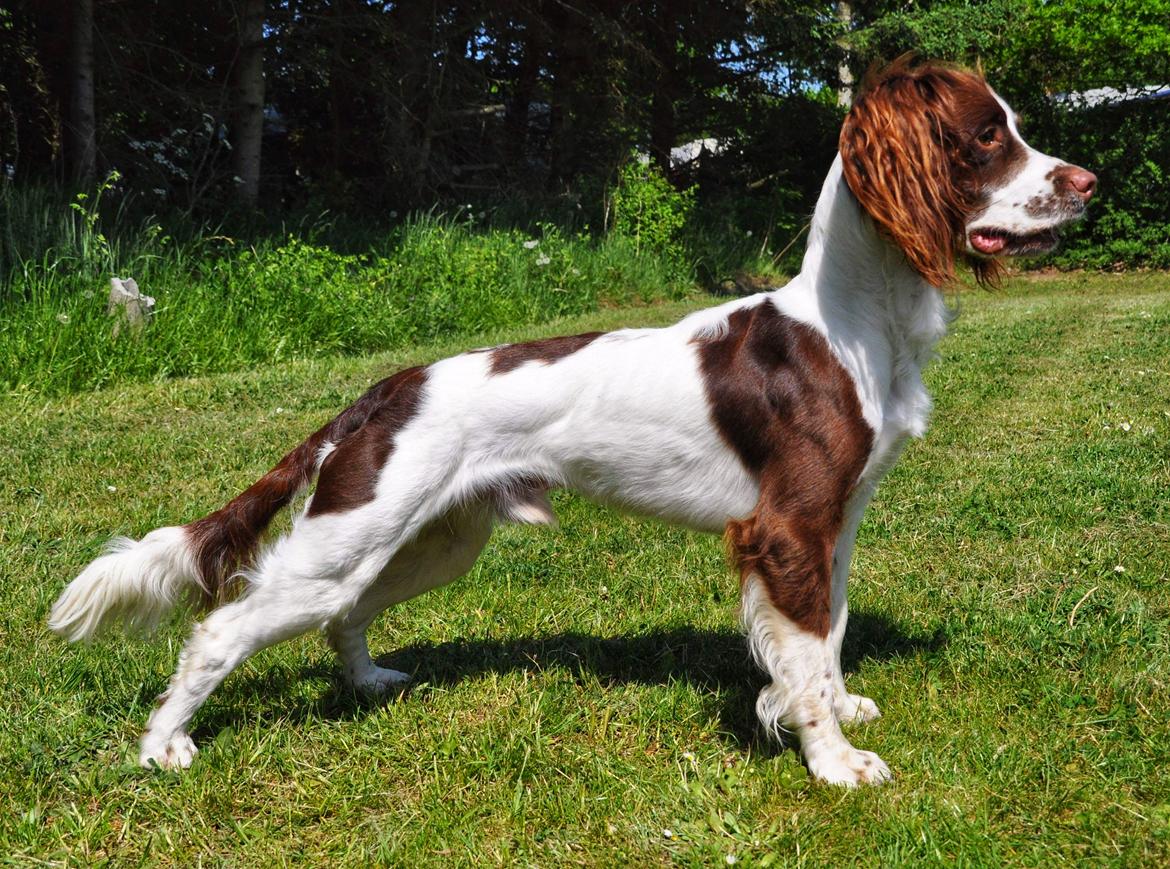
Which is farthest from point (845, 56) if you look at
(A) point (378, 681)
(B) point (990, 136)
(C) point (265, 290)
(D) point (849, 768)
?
(D) point (849, 768)

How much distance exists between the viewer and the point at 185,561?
115 inches

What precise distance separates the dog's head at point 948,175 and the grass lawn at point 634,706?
132 centimetres

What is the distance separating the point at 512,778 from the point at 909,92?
2.05 m

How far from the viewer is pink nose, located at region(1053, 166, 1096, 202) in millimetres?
2576

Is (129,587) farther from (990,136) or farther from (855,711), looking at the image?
(990,136)

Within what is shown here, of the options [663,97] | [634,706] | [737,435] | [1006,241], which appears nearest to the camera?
[1006,241]

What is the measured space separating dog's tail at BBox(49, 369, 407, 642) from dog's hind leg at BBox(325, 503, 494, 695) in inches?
16.7

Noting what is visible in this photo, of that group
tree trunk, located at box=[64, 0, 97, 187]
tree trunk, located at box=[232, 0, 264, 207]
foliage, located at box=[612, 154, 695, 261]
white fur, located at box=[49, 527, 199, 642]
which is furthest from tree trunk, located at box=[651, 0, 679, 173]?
white fur, located at box=[49, 527, 199, 642]

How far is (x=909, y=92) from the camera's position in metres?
2.58

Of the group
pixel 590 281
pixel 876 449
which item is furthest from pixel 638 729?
pixel 590 281

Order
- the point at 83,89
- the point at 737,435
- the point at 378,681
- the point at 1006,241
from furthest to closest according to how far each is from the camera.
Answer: the point at 83,89, the point at 378,681, the point at 737,435, the point at 1006,241

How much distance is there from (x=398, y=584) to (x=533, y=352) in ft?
3.05

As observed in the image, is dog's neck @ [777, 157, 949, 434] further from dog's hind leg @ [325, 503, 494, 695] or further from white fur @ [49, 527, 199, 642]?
white fur @ [49, 527, 199, 642]

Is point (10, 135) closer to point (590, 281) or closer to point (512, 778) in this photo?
point (590, 281)
